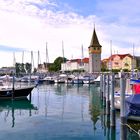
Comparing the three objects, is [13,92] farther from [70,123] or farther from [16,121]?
[70,123]

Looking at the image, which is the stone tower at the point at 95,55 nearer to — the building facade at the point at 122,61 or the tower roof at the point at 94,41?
the tower roof at the point at 94,41

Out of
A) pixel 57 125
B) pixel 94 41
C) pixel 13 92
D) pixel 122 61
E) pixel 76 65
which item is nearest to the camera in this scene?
pixel 57 125

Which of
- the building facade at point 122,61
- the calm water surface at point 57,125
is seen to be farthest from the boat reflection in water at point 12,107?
the building facade at point 122,61

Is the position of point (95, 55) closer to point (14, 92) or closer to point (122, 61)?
point (122, 61)

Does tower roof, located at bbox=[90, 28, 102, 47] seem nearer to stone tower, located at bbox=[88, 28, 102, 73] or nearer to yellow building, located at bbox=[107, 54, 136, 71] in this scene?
stone tower, located at bbox=[88, 28, 102, 73]

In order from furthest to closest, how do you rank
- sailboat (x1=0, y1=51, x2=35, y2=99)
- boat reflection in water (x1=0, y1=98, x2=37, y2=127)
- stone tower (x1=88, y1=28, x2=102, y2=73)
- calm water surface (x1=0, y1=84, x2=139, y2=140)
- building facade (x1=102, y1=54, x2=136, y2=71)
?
building facade (x1=102, y1=54, x2=136, y2=71), stone tower (x1=88, y1=28, x2=102, y2=73), sailboat (x1=0, y1=51, x2=35, y2=99), boat reflection in water (x1=0, y1=98, x2=37, y2=127), calm water surface (x1=0, y1=84, x2=139, y2=140)

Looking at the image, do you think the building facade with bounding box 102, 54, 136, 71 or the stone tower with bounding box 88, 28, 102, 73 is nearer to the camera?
the stone tower with bounding box 88, 28, 102, 73

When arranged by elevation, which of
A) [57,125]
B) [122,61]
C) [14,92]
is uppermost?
[122,61]

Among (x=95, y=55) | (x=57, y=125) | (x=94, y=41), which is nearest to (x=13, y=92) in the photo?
(x=57, y=125)

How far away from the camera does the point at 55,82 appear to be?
282 feet

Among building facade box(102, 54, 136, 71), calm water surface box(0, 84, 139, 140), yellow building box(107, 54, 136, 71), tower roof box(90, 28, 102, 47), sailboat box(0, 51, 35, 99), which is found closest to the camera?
calm water surface box(0, 84, 139, 140)

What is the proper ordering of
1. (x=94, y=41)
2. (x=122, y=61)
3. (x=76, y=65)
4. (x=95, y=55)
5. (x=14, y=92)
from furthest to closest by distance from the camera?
(x=76, y=65), (x=122, y=61), (x=94, y=41), (x=95, y=55), (x=14, y=92)

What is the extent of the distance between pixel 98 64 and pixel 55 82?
47.6 m

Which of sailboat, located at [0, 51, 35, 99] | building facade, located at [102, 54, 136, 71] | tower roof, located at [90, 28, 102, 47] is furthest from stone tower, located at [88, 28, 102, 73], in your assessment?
sailboat, located at [0, 51, 35, 99]
